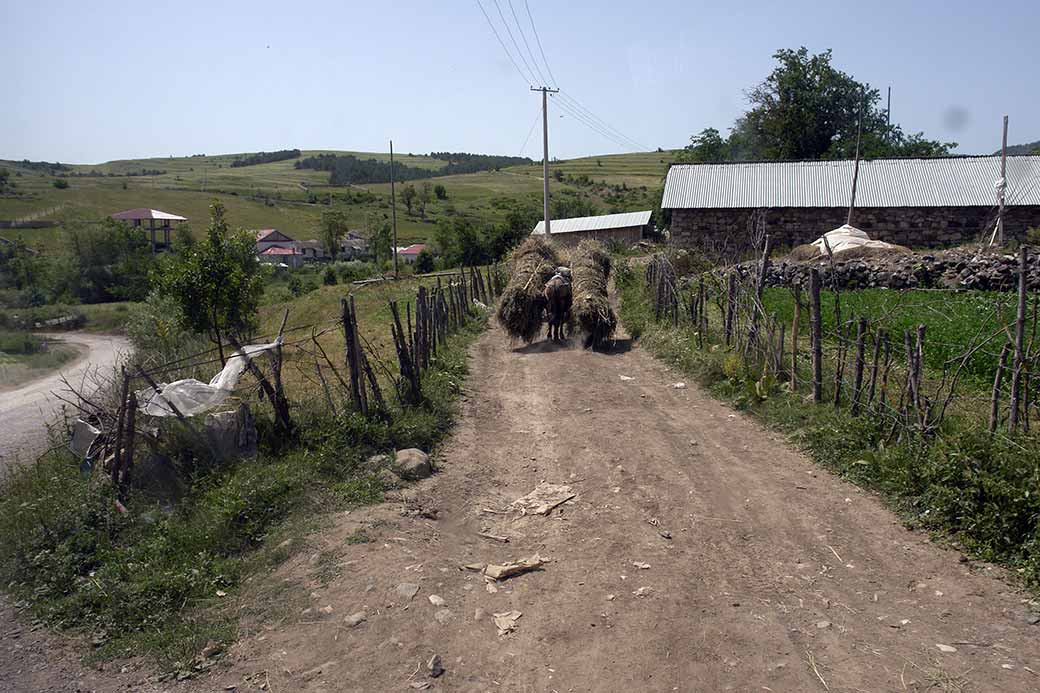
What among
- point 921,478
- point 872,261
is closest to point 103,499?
point 921,478

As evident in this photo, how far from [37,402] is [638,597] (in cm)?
1902

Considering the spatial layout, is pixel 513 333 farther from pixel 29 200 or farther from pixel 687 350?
pixel 29 200

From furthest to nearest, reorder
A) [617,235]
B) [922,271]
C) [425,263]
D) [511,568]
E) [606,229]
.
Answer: [425,263], [606,229], [617,235], [922,271], [511,568]

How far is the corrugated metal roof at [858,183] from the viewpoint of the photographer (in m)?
27.5

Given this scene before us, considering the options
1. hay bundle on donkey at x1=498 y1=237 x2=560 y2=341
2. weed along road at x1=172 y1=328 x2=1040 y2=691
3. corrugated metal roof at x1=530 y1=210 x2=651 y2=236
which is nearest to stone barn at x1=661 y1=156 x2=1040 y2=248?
corrugated metal roof at x1=530 y1=210 x2=651 y2=236

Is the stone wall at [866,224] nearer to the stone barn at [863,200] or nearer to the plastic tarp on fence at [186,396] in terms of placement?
the stone barn at [863,200]

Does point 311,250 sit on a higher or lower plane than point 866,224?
lower

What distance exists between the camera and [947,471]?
604 centimetres

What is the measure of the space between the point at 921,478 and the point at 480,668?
4.06m

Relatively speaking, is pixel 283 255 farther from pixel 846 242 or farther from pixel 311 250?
pixel 846 242

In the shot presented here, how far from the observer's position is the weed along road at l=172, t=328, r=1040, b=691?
4.30 metres

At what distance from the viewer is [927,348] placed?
10.8m

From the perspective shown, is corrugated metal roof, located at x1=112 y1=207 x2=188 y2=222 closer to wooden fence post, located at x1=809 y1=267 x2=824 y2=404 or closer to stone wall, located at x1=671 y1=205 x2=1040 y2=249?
stone wall, located at x1=671 y1=205 x2=1040 y2=249

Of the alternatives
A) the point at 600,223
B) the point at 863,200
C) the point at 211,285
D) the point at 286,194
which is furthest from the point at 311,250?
the point at 863,200
